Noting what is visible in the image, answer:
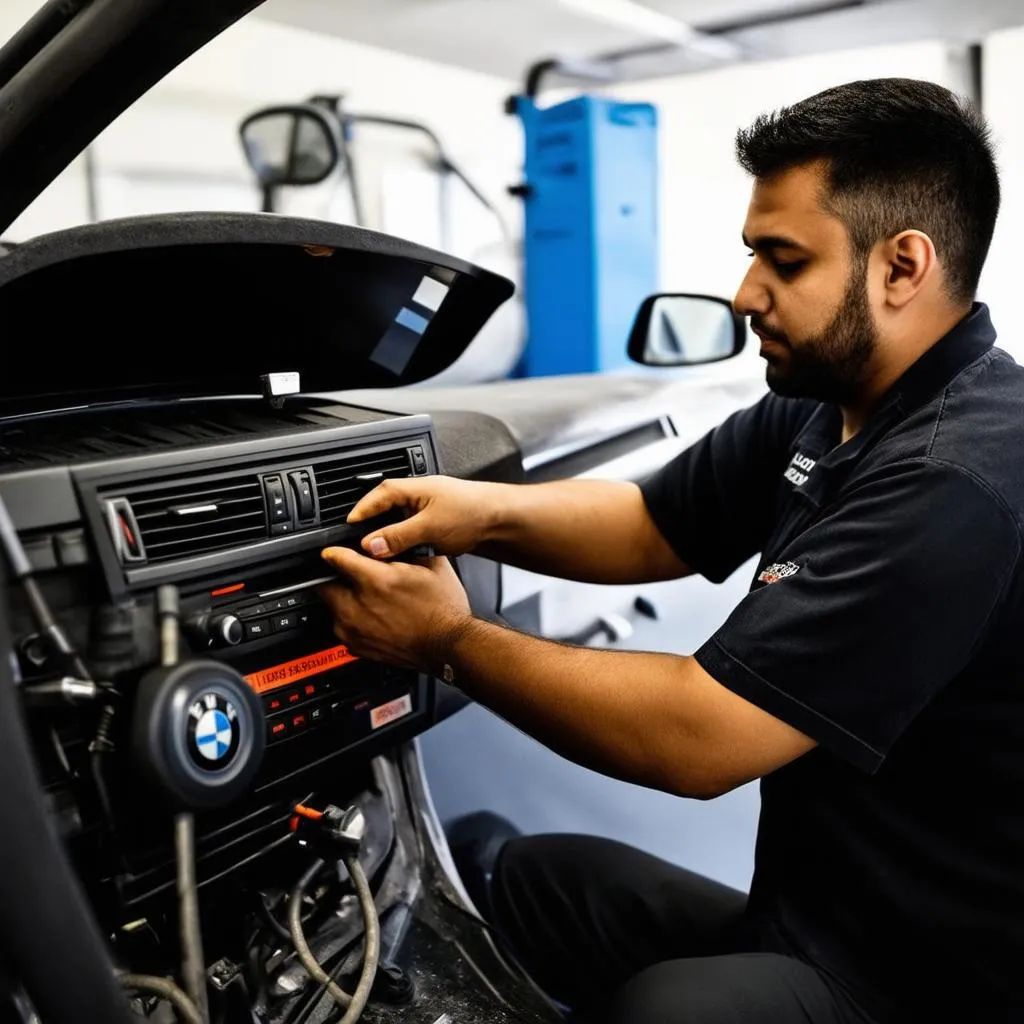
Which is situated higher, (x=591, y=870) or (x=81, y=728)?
(x=81, y=728)

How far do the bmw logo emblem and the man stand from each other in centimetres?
36

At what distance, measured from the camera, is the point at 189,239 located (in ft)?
3.14

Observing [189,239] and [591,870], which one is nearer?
[189,239]

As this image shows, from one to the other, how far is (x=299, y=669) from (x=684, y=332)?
1792mm

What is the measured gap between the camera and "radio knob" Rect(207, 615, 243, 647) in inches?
36.4

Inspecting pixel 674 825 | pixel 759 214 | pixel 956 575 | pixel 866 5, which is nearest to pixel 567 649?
pixel 956 575

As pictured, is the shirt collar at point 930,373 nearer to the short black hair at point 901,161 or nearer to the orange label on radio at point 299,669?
the short black hair at point 901,161

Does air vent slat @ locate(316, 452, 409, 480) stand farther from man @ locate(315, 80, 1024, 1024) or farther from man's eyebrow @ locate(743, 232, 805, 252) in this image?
man's eyebrow @ locate(743, 232, 805, 252)

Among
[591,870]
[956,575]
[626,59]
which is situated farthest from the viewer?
[626,59]

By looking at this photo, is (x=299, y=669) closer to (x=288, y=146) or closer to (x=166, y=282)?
(x=166, y=282)

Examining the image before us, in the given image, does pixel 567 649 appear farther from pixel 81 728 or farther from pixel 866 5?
pixel 866 5

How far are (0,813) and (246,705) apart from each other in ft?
0.71

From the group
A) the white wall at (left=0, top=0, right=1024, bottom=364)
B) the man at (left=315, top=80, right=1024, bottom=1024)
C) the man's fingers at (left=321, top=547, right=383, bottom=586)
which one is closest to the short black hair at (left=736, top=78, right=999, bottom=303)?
the man at (left=315, top=80, right=1024, bottom=1024)

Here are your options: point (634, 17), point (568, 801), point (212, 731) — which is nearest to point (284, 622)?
point (212, 731)
